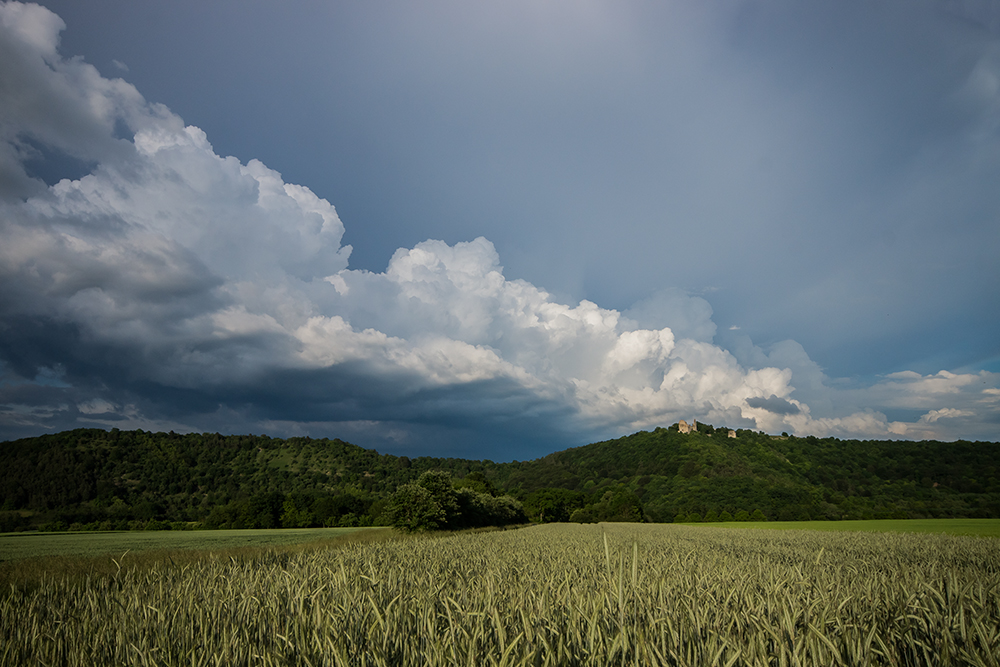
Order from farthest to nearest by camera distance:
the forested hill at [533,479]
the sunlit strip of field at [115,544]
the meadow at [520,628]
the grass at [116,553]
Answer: the forested hill at [533,479], the sunlit strip of field at [115,544], the grass at [116,553], the meadow at [520,628]

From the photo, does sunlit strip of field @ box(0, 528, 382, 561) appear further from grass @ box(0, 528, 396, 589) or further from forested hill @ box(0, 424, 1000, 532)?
forested hill @ box(0, 424, 1000, 532)

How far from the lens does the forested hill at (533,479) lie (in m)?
66.1

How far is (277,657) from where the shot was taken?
2.62 metres

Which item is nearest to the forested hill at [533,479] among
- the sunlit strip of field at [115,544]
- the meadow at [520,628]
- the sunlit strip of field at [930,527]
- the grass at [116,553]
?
the sunlit strip of field at [930,527]

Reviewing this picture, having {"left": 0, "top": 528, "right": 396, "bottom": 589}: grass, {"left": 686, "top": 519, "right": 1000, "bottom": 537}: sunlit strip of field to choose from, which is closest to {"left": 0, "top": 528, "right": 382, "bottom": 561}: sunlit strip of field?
{"left": 0, "top": 528, "right": 396, "bottom": 589}: grass

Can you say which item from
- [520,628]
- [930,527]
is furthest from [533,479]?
[520,628]

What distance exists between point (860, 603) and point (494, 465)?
483 ft

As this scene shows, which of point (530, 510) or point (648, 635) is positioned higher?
point (648, 635)

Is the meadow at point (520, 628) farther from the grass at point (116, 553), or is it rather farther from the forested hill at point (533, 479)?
the forested hill at point (533, 479)

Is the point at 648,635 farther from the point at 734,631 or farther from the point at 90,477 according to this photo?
the point at 90,477

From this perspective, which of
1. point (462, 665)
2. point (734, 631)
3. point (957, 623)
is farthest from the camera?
point (734, 631)

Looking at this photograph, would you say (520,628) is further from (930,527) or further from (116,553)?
(930,527)

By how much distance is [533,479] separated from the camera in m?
122

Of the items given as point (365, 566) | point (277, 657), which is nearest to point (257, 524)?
point (365, 566)
